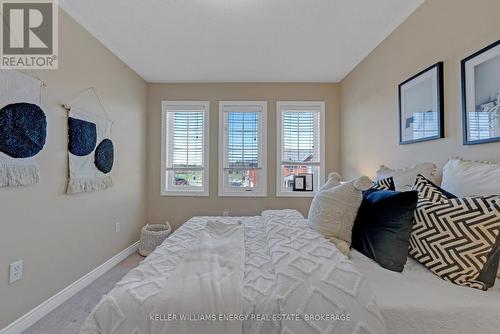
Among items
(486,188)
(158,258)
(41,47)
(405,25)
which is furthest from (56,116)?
(405,25)

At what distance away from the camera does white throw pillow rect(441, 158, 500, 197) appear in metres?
1.17

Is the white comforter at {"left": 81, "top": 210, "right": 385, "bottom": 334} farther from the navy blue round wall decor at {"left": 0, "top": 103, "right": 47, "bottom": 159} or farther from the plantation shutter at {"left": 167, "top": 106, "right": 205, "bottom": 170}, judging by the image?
the plantation shutter at {"left": 167, "top": 106, "right": 205, "bottom": 170}

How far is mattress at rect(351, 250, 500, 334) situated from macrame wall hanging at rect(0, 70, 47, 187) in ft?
7.23

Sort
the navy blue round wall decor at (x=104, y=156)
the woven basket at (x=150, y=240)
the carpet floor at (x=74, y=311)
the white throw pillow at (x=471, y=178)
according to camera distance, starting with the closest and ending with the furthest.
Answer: the white throw pillow at (x=471, y=178), the carpet floor at (x=74, y=311), the navy blue round wall decor at (x=104, y=156), the woven basket at (x=150, y=240)

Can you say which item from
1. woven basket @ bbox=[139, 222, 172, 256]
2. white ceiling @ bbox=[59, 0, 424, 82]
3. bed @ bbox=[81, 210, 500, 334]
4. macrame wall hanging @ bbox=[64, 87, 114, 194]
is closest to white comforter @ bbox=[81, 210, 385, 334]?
bed @ bbox=[81, 210, 500, 334]

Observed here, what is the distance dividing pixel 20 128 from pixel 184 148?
222cm

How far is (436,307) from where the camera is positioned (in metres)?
0.91

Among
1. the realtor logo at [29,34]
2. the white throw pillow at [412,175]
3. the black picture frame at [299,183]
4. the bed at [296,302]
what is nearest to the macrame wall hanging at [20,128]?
the realtor logo at [29,34]

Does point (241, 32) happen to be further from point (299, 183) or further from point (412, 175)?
point (299, 183)

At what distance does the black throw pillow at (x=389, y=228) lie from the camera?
3.88 ft

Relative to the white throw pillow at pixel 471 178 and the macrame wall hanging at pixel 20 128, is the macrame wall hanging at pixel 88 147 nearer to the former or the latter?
the macrame wall hanging at pixel 20 128

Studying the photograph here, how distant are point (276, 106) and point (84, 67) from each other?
2.40m

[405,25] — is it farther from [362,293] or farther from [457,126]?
[362,293]

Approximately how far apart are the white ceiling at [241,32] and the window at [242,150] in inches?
23.7
